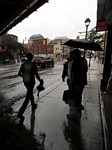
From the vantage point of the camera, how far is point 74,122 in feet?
9.03

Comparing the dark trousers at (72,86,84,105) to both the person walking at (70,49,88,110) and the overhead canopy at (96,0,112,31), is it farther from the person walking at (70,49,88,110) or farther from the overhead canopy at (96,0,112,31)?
the overhead canopy at (96,0,112,31)

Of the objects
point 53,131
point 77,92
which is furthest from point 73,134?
point 77,92

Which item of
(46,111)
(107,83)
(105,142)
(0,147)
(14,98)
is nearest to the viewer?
(0,147)

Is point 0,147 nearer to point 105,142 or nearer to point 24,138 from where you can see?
point 24,138

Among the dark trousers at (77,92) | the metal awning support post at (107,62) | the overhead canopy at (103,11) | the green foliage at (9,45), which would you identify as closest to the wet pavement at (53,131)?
the dark trousers at (77,92)

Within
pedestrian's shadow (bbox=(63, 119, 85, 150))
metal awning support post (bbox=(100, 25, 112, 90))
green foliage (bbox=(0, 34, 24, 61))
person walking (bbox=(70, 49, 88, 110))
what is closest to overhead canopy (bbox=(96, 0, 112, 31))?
metal awning support post (bbox=(100, 25, 112, 90))

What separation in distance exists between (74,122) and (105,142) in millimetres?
866

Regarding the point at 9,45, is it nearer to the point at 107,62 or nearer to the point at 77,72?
the point at 107,62

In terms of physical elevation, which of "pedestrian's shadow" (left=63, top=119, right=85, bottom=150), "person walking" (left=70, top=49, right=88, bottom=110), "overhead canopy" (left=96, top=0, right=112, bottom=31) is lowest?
"pedestrian's shadow" (left=63, top=119, right=85, bottom=150)

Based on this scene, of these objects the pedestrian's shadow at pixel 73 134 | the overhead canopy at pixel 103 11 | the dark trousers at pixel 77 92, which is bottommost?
the pedestrian's shadow at pixel 73 134

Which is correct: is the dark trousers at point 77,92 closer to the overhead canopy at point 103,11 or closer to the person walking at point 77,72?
the person walking at point 77,72

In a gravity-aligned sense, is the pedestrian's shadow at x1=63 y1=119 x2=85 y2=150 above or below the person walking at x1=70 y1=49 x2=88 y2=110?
below

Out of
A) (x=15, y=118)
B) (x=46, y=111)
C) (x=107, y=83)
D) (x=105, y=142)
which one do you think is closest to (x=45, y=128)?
(x=46, y=111)

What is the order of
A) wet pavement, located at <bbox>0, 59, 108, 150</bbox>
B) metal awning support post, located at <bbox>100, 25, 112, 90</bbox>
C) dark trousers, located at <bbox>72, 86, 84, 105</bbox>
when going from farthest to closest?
metal awning support post, located at <bbox>100, 25, 112, 90</bbox> < dark trousers, located at <bbox>72, 86, 84, 105</bbox> < wet pavement, located at <bbox>0, 59, 108, 150</bbox>
